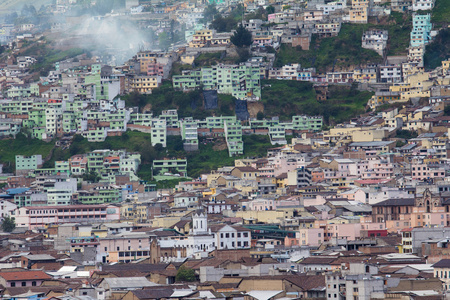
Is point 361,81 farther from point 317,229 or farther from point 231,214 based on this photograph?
point 317,229

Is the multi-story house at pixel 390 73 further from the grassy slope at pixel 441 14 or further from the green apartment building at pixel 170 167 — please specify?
the green apartment building at pixel 170 167

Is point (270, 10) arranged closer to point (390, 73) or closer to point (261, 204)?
point (390, 73)

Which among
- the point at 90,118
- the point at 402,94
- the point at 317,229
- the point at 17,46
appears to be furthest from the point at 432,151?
the point at 17,46

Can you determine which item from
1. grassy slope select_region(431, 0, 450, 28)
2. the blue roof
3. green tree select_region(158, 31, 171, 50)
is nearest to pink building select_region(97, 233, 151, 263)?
the blue roof

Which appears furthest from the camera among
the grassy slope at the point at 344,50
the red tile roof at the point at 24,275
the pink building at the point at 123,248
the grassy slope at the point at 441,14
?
the grassy slope at the point at 441,14

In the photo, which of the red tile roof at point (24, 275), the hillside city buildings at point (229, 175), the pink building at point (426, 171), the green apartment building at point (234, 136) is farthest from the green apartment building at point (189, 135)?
the red tile roof at point (24, 275)
